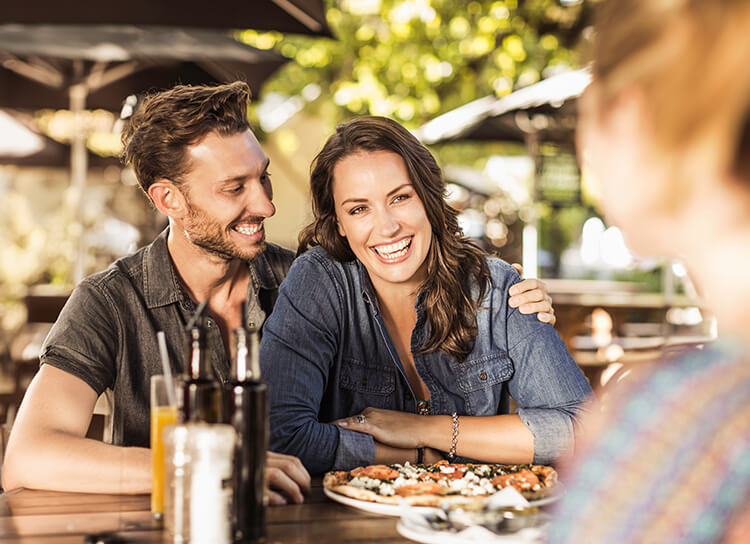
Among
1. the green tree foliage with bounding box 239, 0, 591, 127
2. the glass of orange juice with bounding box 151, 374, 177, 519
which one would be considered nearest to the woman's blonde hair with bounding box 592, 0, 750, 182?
the glass of orange juice with bounding box 151, 374, 177, 519

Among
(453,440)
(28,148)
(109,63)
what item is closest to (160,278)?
(453,440)

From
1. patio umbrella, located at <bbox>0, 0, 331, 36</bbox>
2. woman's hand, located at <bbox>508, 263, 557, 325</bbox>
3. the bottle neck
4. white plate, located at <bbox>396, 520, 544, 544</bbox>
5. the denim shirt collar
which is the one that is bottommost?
white plate, located at <bbox>396, 520, 544, 544</bbox>

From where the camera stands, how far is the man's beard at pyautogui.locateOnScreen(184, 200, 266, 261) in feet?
8.39

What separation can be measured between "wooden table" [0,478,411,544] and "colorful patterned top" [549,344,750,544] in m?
0.62

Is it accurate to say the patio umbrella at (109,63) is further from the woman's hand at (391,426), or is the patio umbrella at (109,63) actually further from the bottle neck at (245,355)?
the bottle neck at (245,355)

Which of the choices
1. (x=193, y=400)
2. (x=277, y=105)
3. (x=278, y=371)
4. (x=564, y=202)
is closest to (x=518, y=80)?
(x=564, y=202)

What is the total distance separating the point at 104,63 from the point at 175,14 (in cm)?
262

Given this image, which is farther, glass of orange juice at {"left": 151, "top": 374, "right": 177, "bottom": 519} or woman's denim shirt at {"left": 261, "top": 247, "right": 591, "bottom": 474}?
woman's denim shirt at {"left": 261, "top": 247, "right": 591, "bottom": 474}

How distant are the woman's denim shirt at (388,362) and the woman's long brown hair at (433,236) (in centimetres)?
4

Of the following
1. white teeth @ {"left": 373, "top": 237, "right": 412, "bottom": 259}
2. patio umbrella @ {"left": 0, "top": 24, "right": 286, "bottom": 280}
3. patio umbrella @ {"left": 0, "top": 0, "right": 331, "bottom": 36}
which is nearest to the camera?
white teeth @ {"left": 373, "top": 237, "right": 412, "bottom": 259}

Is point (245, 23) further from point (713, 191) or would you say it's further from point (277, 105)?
point (277, 105)

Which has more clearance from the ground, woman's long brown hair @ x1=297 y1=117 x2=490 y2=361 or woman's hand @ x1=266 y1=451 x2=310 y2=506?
woman's long brown hair @ x1=297 y1=117 x2=490 y2=361

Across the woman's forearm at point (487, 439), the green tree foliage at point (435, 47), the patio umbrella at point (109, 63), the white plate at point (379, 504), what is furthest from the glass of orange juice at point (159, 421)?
the green tree foliage at point (435, 47)

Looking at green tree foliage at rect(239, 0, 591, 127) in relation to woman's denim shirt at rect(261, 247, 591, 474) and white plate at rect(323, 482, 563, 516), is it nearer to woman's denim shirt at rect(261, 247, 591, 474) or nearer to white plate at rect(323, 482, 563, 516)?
woman's denim shirt at rect(261, 247, 591, 474)
